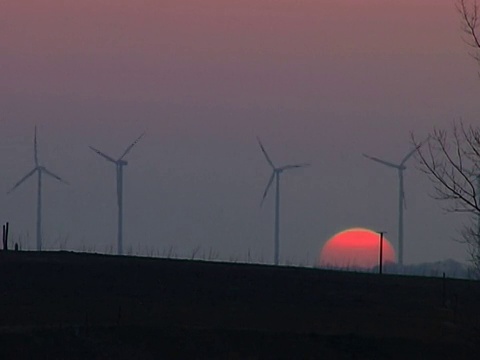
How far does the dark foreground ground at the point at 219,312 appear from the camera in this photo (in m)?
41.0

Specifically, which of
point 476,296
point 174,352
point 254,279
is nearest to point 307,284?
point 254,279

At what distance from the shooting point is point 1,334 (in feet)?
129

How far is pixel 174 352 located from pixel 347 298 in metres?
13.2

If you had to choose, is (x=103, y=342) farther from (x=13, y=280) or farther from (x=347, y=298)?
(x=347, y=298)

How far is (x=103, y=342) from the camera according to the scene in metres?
40.3

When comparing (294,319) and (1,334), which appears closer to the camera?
(1,334)

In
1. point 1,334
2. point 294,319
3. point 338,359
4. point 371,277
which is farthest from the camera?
point 371,277

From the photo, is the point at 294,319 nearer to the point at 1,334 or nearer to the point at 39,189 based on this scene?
the point at 1,334

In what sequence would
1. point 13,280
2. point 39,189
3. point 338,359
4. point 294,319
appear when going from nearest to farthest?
point 338,359 < point 294,319 < point 13,280 < point 39,189

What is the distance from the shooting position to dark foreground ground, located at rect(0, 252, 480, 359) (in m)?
41.0

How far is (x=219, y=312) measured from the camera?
4750 cm

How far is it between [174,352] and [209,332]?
1.95 metres

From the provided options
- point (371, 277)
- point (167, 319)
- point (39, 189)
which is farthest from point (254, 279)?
point (39, 189)

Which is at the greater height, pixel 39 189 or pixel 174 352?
pixel 39 189
